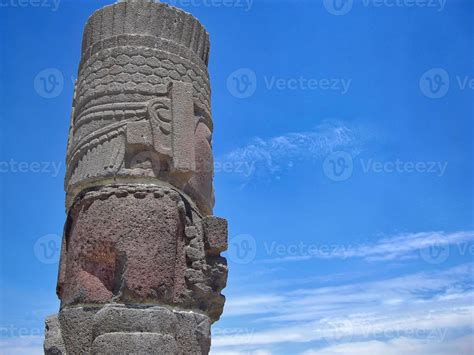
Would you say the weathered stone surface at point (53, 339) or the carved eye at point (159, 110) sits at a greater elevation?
the carved eye at point (159, 110)

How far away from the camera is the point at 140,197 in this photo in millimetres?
6062

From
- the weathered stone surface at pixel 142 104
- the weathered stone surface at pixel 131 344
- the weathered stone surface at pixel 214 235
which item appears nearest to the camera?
the weathered stone surface at pixel 131 344

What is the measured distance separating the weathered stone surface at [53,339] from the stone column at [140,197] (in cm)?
1

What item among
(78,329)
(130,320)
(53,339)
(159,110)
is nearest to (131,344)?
(130,320)

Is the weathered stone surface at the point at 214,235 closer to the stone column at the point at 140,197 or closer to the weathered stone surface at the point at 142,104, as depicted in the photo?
the stone column at the point at 140,197

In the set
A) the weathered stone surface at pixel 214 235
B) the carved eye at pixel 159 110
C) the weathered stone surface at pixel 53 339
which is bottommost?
the weathered stone surface at pixel 53 339

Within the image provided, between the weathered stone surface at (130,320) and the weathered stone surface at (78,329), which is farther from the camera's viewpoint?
the weathered stone surface at (78,329)

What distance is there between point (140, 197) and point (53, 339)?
1.73m

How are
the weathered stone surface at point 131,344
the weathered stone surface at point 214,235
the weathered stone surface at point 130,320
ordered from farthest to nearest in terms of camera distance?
A: 1. the weathered stone surface at point 214,235
2. the weathered stone surface at point 130,320
3. the weathered stone surface at point 131,344

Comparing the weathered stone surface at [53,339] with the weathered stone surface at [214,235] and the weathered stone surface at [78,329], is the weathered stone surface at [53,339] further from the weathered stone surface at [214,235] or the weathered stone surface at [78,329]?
the weathered stone surface at [214,235]

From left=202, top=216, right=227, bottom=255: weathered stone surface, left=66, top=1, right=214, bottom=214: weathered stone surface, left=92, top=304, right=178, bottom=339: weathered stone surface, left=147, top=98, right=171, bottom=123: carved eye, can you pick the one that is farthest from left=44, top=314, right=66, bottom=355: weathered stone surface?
left=147, top=98, right=171, bottom=123: carved eye

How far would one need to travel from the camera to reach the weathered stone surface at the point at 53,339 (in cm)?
588

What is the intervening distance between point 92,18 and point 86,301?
3.55m

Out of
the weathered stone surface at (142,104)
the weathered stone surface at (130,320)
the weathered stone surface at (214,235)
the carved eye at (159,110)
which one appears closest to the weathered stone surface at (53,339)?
the weathered stone surface at (130,320)
